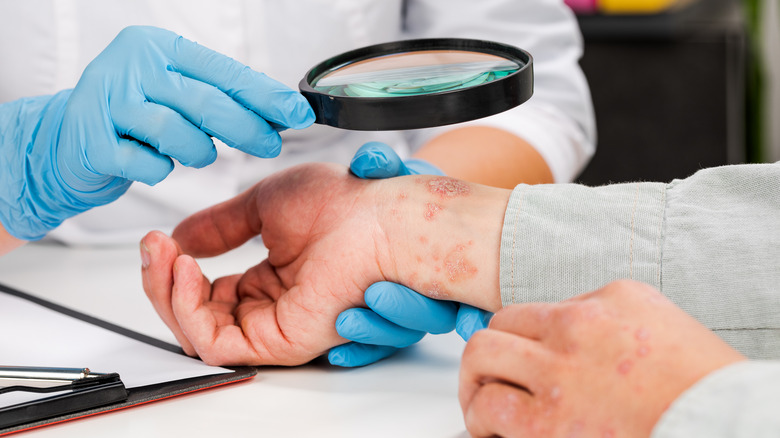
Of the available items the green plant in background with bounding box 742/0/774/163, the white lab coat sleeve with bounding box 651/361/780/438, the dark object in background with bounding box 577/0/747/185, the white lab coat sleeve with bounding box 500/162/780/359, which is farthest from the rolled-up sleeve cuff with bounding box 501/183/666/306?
the dark object in background with bounding box 577/0/747/185

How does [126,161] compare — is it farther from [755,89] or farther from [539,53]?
[755,89]

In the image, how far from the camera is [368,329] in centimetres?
88

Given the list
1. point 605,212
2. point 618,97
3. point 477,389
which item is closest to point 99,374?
point 477,389

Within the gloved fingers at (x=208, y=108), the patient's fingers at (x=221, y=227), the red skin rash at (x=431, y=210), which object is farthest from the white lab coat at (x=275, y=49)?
the red skin rash at (x=431, y=210)

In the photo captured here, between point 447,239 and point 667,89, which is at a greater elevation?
point 447,239

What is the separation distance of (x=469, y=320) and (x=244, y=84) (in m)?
0.42

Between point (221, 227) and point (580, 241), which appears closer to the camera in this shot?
point (580, 241)

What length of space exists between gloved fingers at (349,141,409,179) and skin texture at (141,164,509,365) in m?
0.01

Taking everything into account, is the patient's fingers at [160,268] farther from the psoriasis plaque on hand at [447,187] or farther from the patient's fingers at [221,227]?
the psoriasis plaque on hand at [447,187]

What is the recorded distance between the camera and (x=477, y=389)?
670 mm

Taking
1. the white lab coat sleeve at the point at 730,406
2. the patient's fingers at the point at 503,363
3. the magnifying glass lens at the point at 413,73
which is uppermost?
the magnifying glass lens at the point at 413,73

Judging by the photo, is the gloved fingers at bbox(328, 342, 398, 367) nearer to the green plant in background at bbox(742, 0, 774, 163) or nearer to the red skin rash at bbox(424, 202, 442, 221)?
the red skin rash at bbox(424, 202, 442, 221)

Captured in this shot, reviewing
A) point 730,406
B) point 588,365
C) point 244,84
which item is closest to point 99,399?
point 244,84

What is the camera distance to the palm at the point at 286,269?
0.90 metres
